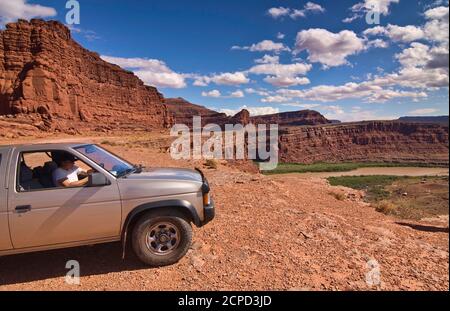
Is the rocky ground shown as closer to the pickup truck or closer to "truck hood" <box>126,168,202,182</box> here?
the pickup truck

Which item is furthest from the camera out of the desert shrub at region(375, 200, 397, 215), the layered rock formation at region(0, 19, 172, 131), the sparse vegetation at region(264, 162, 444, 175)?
the sparse vegetation at region(264, 162, 444, 175)

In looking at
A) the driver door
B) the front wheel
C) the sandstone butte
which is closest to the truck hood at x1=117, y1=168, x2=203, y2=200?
the driver door

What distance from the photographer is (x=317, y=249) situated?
5.01 meters

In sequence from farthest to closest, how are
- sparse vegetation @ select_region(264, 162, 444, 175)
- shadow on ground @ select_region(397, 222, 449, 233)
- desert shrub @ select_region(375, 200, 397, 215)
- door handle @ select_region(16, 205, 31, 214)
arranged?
sparse vegetation @ select_region(264, 162, 444, 175) → desert shrub @ select_region(375, 200, 397, 215) → shadow on ground @ select_region(397, 222, 449, 233) → door handle @ select_region(16, 205, 31, 214)

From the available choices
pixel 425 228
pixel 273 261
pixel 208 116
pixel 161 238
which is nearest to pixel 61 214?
pixel 161 238

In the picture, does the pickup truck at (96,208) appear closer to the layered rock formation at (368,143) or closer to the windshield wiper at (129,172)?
the windshield wiper at (129,172)

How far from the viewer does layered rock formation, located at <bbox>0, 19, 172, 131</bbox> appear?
40.9 metres

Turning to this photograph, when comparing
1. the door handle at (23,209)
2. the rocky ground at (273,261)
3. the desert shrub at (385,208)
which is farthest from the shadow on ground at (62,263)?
the desert shrub at (385,208)

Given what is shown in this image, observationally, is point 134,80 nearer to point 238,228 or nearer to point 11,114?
point 11,114

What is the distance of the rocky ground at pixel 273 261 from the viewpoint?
401cm

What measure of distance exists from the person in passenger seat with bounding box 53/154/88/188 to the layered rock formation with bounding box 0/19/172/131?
129ft

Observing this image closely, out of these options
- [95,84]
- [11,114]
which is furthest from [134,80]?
[11,114]
